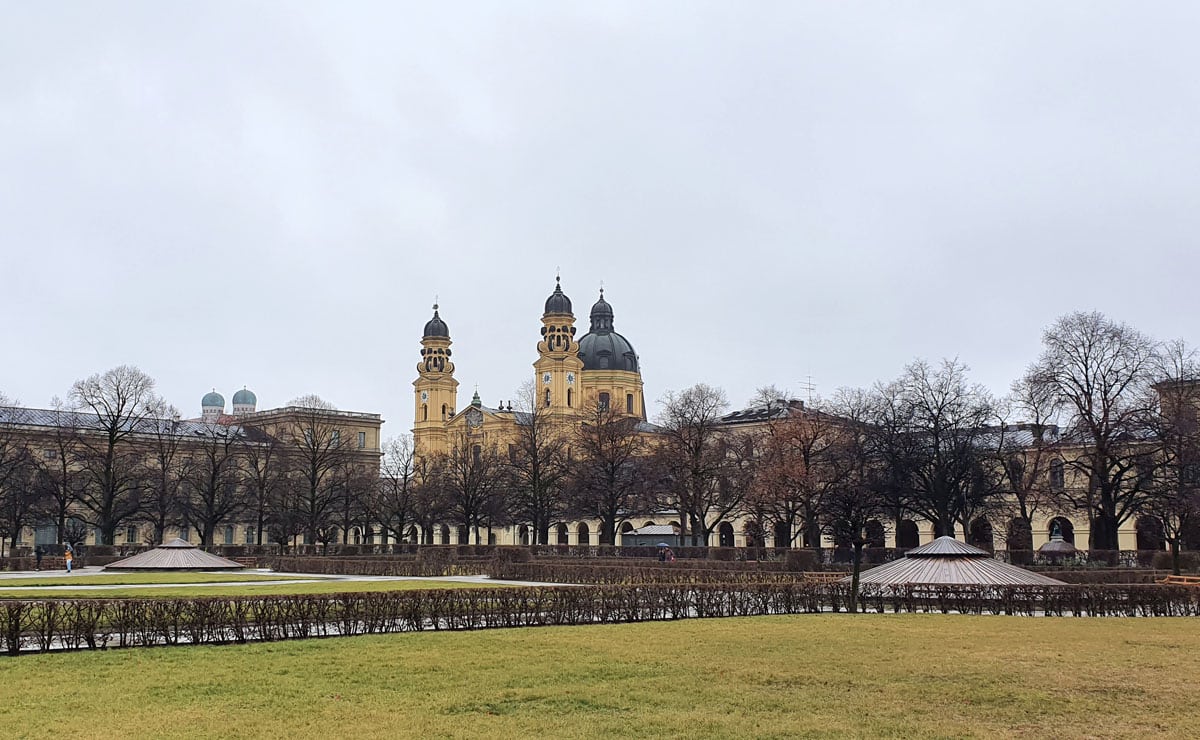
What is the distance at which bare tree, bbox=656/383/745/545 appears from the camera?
81.2 meters

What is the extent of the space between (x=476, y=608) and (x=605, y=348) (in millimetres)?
116944

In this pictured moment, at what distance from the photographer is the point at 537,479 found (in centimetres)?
9006

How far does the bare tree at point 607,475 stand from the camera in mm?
87000

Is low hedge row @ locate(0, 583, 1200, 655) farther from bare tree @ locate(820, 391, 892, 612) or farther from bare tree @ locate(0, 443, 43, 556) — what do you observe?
bare tree @ locate(0, 443, 43, 556)

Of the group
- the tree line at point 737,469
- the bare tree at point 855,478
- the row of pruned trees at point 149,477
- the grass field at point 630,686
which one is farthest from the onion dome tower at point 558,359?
the grass field at point 630,686

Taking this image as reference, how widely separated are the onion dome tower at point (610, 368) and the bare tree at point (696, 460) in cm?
4919

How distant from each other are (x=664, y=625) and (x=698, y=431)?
5644 cm

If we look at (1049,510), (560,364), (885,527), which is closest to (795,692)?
(1049,510)

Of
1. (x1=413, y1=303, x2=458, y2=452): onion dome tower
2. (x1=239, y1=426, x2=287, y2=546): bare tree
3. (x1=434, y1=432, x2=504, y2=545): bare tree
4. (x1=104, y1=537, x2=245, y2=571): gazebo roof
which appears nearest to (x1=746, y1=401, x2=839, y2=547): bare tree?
(x1=434, y1=432, x2=504, y2=545): bare tree

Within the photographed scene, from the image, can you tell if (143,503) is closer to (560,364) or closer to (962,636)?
(560,364)

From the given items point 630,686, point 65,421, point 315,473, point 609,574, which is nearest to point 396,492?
point 315,473

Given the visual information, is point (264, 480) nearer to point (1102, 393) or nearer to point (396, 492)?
point (396, 492)

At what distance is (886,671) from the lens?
59.8ft

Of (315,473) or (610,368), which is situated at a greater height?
(610,368)
